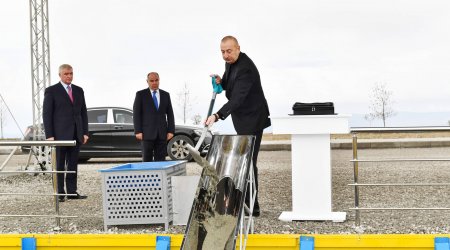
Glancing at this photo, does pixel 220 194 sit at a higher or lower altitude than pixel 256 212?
higher

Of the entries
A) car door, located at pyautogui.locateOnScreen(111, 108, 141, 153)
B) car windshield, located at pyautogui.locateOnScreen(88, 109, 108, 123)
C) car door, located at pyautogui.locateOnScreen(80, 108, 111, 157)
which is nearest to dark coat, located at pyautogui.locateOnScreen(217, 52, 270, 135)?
car door, located at pyautogui.locateOnScreen(111, 108, 141, 153)

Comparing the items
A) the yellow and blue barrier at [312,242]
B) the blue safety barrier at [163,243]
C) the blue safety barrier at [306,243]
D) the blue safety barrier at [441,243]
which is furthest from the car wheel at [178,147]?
the blue safety barrier at [441,243]

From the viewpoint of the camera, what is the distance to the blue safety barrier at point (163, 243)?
603 centimetres

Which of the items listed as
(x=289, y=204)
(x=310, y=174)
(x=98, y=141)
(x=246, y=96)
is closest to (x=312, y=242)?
(x=310, y=174)

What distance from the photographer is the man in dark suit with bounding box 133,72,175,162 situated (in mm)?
9406

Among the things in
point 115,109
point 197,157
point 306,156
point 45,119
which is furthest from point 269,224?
point 115,109

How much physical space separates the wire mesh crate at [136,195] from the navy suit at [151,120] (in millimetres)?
2233

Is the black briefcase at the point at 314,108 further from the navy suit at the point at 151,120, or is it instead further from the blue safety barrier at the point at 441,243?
the navy suit at the point at 151,120

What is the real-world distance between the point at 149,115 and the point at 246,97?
2522 mm

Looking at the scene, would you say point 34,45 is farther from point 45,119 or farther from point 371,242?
point 371,242

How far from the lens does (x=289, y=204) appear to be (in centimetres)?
898

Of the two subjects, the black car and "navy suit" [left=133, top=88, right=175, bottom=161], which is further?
the black car

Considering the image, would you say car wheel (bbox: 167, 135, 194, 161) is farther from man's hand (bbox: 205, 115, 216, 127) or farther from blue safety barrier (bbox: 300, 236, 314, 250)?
blue safety barrier (bbox: 300, 236, 314, 250)

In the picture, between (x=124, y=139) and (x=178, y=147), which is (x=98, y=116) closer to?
(x=124, y=139)
